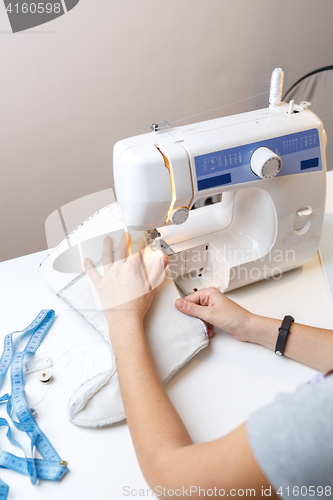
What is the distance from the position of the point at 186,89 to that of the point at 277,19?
65 cm

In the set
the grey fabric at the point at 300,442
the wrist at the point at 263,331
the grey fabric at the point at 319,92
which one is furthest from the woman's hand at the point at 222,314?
the grey fabric at the point at 319,92

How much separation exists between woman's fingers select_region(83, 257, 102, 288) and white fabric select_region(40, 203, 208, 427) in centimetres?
2

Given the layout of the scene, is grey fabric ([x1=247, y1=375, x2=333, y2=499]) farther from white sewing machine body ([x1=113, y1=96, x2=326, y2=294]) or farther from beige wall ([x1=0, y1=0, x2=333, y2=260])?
beige wall ([x1=0, y1=0, x2=333, y2=260])

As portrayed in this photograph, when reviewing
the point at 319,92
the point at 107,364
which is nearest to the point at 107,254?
the point at 107,364

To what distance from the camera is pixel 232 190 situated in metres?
0.98

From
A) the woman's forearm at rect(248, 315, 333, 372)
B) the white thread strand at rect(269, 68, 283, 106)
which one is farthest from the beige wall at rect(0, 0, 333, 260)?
the woman's forearm at rect(248, 315, 333, 372)

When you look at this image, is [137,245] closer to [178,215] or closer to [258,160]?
[178,215]

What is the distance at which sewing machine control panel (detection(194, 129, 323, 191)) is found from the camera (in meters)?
0.92

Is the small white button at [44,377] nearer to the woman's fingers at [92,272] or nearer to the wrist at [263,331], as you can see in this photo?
the woman's fingers at [92,272]

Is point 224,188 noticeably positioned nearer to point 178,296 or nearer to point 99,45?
point 178,296

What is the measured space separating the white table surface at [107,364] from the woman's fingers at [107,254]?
16cm

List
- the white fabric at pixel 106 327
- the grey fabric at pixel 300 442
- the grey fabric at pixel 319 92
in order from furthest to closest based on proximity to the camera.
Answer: the grey fabric at pixel 319 92 < the white fabric at pixel 106 327 < the grey fabric at pixel 300 442

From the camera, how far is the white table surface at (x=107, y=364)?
0.72 metres

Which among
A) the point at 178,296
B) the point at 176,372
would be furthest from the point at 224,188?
the point at 176,372
